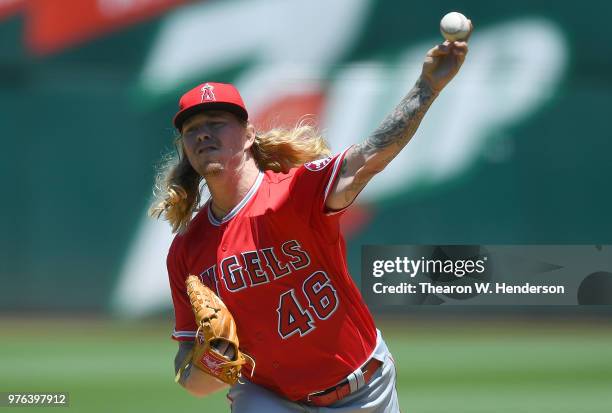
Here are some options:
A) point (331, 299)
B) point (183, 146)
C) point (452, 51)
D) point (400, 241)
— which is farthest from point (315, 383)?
point (400, 241)

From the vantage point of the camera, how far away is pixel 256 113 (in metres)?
4.67

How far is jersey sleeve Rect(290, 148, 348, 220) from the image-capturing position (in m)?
2.27

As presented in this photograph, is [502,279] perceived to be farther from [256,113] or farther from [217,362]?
[217,362]

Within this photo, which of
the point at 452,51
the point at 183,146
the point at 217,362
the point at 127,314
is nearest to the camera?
the point at 452,51

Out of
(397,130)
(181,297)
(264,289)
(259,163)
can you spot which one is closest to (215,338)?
(264,289)

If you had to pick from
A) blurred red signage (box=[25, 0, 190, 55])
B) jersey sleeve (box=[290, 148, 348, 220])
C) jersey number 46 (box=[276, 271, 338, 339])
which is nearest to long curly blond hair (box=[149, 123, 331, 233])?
jersey sleeve (box=[290, 148, 348, 220])

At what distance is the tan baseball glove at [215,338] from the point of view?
235 centimetres

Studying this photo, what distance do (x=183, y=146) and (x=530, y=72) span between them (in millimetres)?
2743

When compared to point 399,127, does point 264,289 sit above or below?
below

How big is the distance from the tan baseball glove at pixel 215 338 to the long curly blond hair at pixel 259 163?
34 cm

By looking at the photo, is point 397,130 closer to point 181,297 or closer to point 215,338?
point 215,338

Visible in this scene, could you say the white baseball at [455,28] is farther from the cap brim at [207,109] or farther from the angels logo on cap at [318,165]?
the cap brim at [207,109]

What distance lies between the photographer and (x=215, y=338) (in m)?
2.35

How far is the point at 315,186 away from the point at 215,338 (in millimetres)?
483
